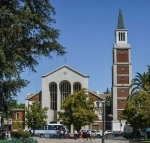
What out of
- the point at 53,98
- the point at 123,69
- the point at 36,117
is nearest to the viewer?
the point at 36,117

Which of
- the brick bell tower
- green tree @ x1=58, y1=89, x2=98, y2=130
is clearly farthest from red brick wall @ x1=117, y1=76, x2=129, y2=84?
green tree @ x1=58, y1=89, x2=98, y2=130

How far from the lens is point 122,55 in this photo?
3989 inches

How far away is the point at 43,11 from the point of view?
24969 millimetres

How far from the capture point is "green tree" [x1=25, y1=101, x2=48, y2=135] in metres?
85.4

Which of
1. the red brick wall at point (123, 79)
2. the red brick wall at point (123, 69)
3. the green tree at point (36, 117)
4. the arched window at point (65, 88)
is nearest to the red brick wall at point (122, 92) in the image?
the red brick wall at point (123, 79)

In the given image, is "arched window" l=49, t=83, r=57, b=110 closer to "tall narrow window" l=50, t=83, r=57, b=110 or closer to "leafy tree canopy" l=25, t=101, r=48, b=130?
"tall narrow window" l=50, t=83, r=57, b=110

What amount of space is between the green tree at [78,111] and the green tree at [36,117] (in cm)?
1273

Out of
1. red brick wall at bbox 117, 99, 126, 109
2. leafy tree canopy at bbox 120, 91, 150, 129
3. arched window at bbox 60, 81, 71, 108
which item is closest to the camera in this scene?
leafy tree canopy at bbox 120, 91, 150, 129

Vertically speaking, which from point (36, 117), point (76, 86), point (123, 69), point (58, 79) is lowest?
point (36, 117)

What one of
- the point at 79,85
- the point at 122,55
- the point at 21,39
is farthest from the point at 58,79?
the point at 21,39

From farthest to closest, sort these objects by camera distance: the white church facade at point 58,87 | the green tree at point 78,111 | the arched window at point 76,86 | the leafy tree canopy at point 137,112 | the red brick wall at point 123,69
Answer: the red brick wall at point 123,69, the arched window at point 76,86, the white church facade at point 58,87, the green tree at point 78,111, the leafy tree canopy at point 137,112

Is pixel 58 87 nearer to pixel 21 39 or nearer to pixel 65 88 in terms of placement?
pixel 65 88

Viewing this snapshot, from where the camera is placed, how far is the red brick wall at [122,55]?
331 feet

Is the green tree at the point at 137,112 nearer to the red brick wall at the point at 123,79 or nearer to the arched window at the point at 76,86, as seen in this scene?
the arched window at the point at 76,86
